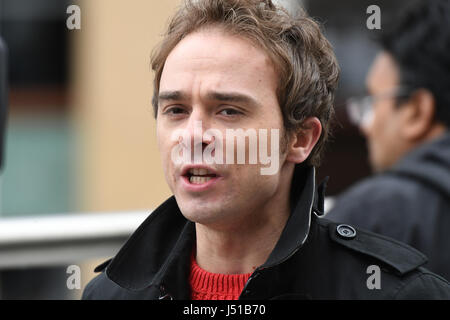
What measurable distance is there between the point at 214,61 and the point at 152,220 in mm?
569

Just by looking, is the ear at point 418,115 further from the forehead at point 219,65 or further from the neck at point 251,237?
the forehead at point 219,65

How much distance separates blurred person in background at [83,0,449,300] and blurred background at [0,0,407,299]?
485cm

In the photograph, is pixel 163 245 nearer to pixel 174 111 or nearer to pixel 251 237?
pixel 251 237

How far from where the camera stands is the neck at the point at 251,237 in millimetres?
2248

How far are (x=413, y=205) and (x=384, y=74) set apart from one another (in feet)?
2.96

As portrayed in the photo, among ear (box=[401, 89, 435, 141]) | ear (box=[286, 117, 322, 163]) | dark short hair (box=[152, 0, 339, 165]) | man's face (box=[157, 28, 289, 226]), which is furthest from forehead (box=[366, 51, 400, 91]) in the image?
man's face (box=[157, 28, 289, 226])

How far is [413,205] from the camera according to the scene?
3.56 metres

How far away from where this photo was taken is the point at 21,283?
3438 millimetres

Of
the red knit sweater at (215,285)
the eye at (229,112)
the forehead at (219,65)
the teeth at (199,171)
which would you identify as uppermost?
the forehead at (219,65)

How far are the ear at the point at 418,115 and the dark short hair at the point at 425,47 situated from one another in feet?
0.10

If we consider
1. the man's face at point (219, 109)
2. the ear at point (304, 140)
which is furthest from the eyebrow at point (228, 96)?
the ear at point (304, 140)

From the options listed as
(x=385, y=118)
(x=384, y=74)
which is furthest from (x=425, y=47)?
(x=385, y=118)
